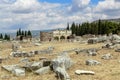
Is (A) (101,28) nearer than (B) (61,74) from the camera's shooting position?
No

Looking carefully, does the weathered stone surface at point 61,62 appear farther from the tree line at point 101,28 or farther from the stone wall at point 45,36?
the tree line at point 101,28

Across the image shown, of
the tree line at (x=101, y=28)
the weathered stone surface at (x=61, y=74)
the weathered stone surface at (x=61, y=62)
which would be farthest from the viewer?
the tree line at (x=101, y=28)

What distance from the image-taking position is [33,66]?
1691cm

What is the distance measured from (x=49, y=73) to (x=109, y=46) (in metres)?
11.8

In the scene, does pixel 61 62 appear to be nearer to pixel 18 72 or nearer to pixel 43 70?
pixel 43 70

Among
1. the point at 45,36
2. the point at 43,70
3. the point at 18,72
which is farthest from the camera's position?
the point at 45,36

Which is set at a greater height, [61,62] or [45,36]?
[61,62]

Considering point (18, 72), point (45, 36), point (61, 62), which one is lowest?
point (45, 36)

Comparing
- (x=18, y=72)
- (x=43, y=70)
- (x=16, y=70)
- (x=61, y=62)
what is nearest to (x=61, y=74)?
(x=61, y=62)

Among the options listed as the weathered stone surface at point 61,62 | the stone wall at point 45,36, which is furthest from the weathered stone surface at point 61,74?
the stone wall at point 45,36

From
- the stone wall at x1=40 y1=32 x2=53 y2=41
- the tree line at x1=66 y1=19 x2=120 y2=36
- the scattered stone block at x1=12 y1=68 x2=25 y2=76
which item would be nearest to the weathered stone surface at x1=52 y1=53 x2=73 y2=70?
the scattered stone block at x1=12 y1=68 x2=25 y2=76

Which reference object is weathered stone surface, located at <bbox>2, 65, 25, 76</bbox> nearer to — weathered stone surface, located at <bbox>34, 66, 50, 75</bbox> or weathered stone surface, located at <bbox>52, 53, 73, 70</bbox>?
weathered stone surface, located at <bbox>34, 66, 50, 75</bbox>

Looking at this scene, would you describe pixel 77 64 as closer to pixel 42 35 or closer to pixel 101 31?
pixel 42 35

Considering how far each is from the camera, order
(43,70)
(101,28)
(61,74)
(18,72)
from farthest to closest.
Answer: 1. (101,28)
2. (18,72)
3. (43,70)
4. (61,74)
